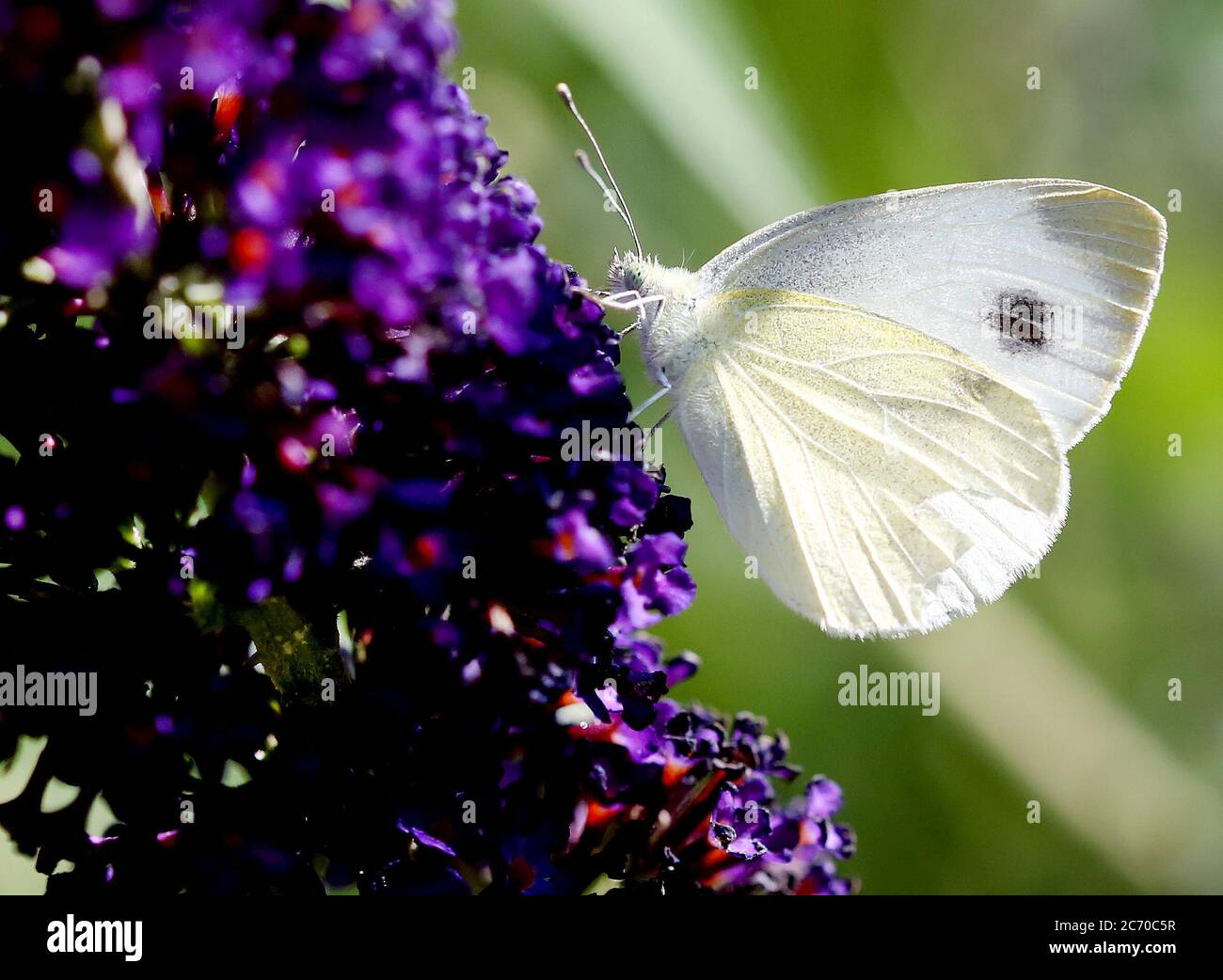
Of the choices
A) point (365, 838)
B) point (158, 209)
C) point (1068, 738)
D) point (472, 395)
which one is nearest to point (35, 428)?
point (158, 209)

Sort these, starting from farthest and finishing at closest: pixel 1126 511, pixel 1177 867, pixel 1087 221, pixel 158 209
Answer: pixel 1126 511
pixel 1177 867
pixel 1087 221
pixel 158 209

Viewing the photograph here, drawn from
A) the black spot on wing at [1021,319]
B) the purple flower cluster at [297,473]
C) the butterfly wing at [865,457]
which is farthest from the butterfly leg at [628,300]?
the black spot on wing at [1021,319]

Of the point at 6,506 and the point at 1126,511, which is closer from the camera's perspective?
the point at 6,506

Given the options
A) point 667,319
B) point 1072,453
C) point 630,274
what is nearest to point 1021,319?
point 667,319

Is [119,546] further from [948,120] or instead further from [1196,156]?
[1196,156]

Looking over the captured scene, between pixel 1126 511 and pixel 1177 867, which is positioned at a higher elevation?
pixel 1126 511
